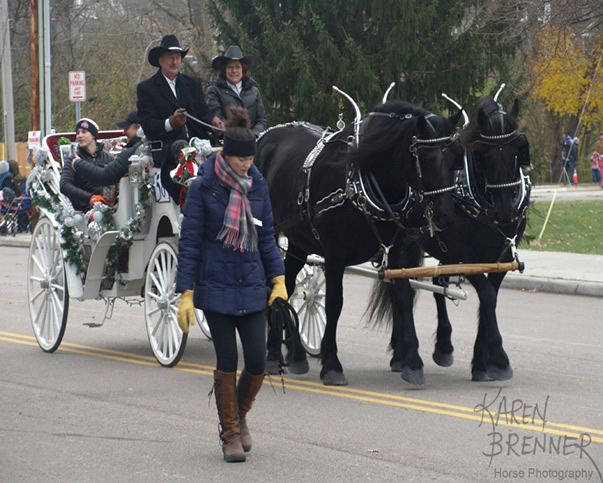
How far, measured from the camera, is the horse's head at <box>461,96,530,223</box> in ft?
26.8

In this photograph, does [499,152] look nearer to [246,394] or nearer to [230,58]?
[230,58]

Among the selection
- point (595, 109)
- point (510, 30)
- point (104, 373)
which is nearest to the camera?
point (104, 373)

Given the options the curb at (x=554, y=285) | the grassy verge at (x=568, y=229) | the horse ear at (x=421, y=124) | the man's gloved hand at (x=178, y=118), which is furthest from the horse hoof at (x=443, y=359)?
the grassy verge at (x=568, y=229)

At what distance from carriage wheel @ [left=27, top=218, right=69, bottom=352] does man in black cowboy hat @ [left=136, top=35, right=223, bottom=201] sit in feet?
4.80

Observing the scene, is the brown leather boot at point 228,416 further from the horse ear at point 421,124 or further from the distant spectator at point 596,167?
the distant spectator at point 596,167

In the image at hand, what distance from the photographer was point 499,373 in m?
8.26

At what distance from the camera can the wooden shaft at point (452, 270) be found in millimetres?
8062

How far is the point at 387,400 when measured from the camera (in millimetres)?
7680

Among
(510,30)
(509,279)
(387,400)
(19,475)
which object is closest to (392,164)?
(387,400)

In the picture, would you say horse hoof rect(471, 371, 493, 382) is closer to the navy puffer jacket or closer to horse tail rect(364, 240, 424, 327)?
horse tail rect(364, 240, 424, 327)

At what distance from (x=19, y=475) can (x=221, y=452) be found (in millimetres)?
1144

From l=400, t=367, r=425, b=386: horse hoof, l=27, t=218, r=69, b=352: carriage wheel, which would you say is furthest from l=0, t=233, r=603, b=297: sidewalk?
l=27, t=218, r=69, b=352: carriage wheel

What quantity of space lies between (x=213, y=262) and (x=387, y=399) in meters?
2.18

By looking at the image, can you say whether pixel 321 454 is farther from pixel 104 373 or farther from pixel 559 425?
pixel 104 373
